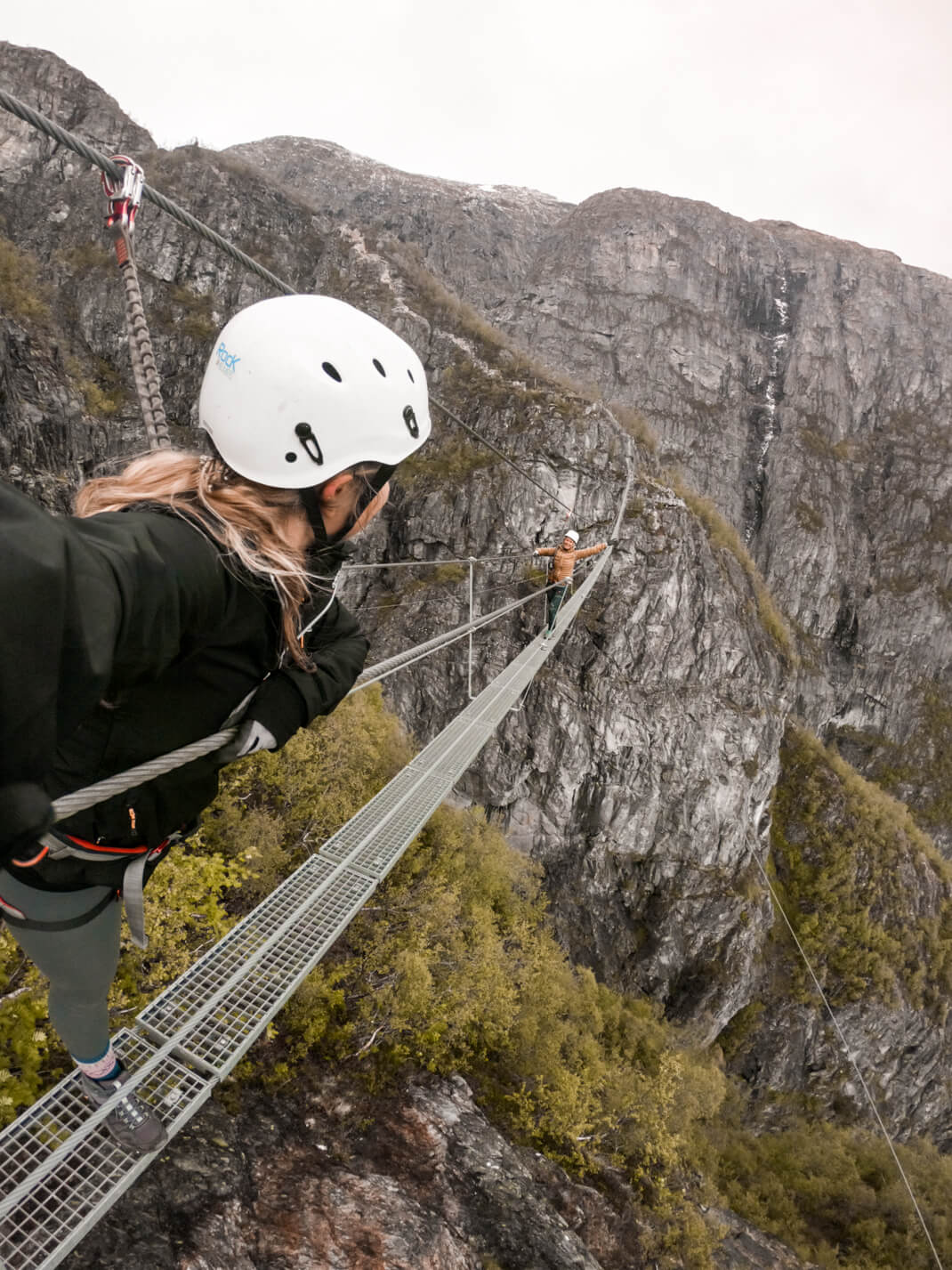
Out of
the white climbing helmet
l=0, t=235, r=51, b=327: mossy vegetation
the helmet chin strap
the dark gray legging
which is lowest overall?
the dark gray legging

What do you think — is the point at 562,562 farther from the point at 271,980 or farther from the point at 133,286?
the point at 133,286

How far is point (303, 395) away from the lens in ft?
5.37

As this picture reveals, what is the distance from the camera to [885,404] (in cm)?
4856

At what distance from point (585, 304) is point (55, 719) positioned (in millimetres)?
52047

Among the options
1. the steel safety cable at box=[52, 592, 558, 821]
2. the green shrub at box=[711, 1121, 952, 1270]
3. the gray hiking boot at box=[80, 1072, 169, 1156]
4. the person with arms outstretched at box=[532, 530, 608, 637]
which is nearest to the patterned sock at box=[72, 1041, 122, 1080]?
the gray hiking boot at box=[80, 1072, 169, 1156]

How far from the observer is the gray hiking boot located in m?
2.26

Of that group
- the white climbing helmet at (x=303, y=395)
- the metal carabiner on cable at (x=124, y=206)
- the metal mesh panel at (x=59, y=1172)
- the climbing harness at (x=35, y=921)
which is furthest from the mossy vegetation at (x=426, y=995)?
the metal carabiner on cable at (x=124, y=206)

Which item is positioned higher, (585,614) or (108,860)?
(108,860)

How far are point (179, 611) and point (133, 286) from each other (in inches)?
85.7

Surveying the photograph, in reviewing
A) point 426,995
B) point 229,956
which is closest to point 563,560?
point 426,995

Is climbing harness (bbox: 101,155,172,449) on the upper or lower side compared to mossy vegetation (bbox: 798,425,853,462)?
lower

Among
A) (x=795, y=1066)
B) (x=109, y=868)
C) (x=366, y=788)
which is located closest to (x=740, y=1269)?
(x=366, y=788)

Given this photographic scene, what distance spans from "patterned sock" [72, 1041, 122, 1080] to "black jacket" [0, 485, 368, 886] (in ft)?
3.96

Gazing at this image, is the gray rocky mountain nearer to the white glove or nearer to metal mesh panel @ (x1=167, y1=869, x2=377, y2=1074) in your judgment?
metal mesh panel @ (x1=167, y1=869, x2=377, y2=1074)
